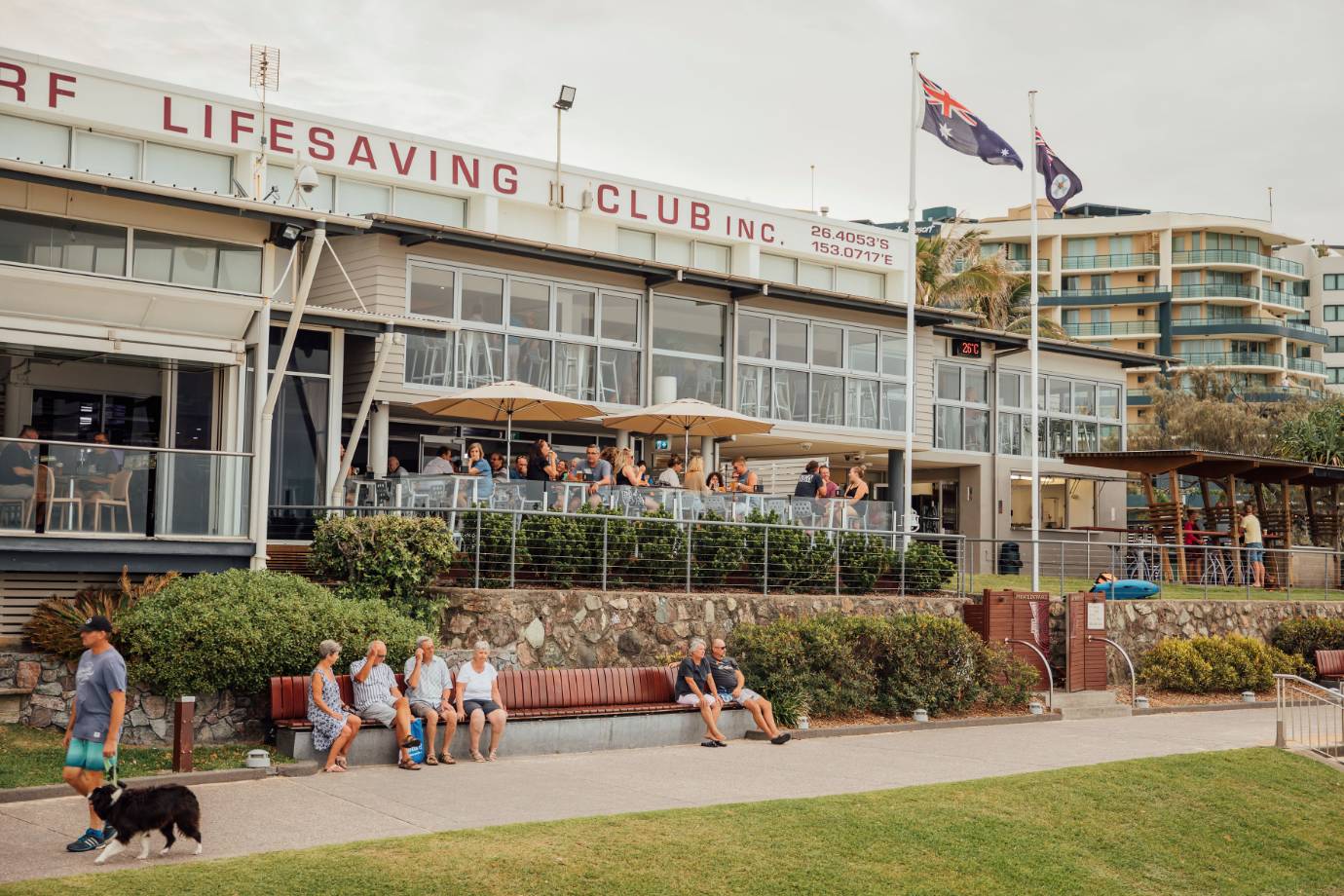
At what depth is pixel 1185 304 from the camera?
89688mm

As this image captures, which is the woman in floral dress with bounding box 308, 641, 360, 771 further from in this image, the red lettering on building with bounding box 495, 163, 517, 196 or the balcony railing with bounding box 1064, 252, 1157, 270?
the balcony railing with bounding box 1064, 252, 1157, 270

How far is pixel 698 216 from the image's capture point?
105 ft

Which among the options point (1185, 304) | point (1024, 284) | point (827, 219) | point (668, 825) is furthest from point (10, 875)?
point (1185, 304)

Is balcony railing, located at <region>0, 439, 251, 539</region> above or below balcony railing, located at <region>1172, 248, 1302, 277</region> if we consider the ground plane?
below

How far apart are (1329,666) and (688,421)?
12.5 m

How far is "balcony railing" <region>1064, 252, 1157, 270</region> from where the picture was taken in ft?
296

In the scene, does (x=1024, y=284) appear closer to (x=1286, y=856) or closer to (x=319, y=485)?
(x=319, y=485)

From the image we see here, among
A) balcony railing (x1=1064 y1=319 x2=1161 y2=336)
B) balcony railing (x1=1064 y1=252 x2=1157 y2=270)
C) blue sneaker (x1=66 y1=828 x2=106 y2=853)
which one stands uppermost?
balcony railing (x1=1064 y1=252 x2=1157 y2=270)

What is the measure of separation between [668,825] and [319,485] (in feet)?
36.5

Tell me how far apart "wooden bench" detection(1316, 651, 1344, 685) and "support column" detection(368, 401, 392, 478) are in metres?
16.6

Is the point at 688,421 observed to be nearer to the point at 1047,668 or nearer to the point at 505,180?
the point at 1047,668

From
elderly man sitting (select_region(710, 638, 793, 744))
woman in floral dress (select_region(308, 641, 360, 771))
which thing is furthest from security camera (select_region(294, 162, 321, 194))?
elderly man sitting (select_region(710, 638, 793, 744))

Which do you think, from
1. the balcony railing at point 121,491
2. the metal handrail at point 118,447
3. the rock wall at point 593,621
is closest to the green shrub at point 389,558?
the rock wall at point 593,621

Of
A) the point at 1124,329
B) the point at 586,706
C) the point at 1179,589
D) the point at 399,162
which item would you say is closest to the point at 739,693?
the point at 586,706
